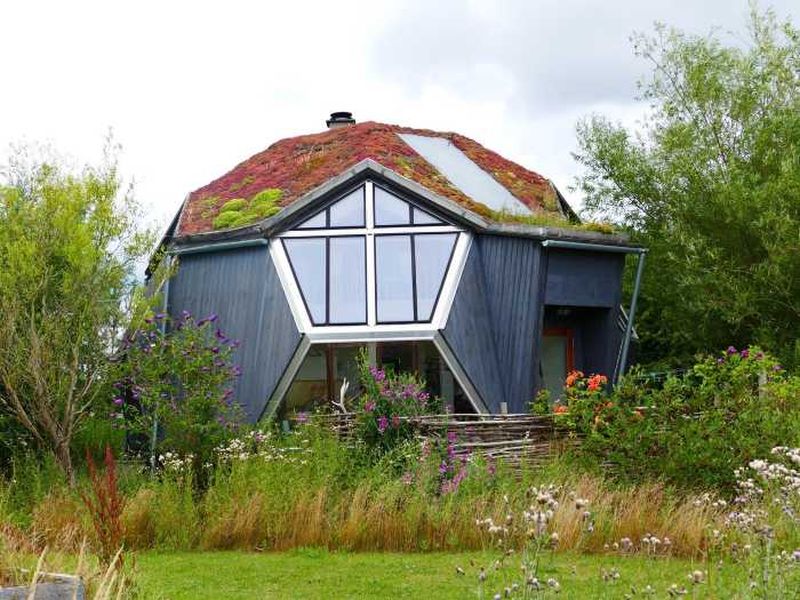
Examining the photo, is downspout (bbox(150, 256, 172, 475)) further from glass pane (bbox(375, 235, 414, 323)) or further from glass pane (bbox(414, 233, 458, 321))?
glass pane (bbox(414, 233, 458, 321))

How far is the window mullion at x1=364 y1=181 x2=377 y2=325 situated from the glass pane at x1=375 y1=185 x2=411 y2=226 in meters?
0.07

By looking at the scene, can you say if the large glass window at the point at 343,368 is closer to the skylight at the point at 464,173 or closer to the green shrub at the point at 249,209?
the green shrub at the point at 249,209

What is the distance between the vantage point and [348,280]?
16234mm

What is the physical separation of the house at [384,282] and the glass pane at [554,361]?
21.9 inches

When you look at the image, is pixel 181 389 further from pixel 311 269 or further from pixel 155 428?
pixel 311 269

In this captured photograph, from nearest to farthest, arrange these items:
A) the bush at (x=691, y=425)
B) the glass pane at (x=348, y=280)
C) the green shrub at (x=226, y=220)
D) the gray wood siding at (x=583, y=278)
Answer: the bush at (x=691, y=425) → the glass pane at (x=348, y=280) → the gray wood siding at (x=583, y=278) → the green shrub at (x=226, y=220)

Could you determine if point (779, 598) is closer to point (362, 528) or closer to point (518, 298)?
point (362, 528)

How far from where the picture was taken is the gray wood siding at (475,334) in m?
16.2

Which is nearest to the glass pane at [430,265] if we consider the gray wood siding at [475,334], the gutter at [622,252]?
the gray wood siding at [475,334]

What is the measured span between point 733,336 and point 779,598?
15.3m

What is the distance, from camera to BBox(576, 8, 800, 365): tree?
1864 cm

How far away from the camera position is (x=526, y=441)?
1254 cm

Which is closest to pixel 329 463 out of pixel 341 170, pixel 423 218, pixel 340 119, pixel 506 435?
pixel 506 435

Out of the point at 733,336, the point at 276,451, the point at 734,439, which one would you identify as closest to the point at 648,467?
the point at 734,439
